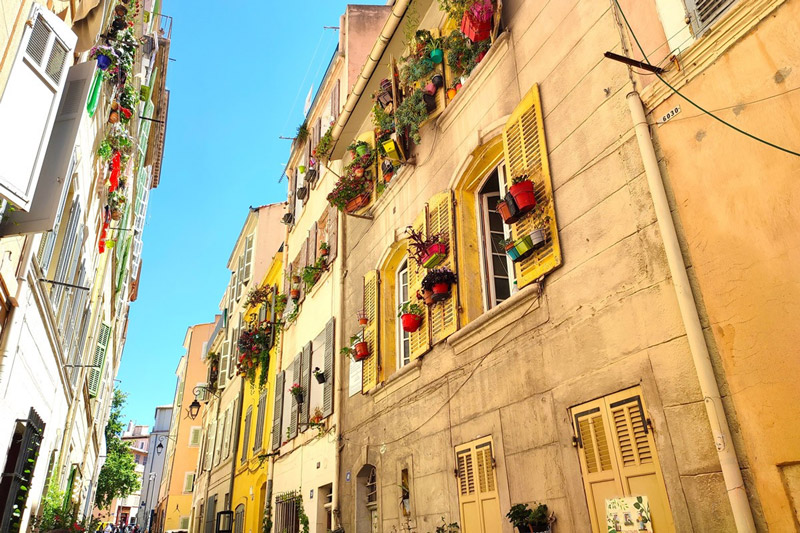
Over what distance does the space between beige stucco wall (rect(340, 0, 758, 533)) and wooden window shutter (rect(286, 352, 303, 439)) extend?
15.1 ft

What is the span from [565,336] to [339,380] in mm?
5922

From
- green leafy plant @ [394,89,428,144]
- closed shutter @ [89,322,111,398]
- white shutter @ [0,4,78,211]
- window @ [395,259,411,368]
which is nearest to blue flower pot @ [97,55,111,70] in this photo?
white shutter @ [0,4,78,211]

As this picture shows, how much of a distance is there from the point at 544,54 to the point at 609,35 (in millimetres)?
1052

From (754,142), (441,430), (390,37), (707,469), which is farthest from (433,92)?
(707,469)

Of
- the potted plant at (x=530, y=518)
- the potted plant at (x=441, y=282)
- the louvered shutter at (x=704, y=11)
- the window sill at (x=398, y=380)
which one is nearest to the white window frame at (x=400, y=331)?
the window sill at (x=398, y=380)

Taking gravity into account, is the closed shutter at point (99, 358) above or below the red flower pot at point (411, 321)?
above

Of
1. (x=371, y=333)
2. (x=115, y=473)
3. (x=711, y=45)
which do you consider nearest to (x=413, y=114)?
(x=371, y=333)

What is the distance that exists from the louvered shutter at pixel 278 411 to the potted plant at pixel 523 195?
9481mm

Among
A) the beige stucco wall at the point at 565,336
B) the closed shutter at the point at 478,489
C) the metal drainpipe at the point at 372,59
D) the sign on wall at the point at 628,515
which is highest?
the metal drainpipe at the point at 372,59

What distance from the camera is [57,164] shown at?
4.88 m

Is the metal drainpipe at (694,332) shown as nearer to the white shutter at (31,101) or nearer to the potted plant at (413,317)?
the potted plant at (413,317)

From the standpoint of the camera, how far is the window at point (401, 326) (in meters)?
8.69

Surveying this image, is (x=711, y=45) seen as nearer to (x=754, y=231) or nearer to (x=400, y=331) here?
(x=754, y=231)

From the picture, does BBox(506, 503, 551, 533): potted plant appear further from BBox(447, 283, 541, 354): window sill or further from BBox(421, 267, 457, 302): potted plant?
BBox(421, 267, 457, 302): potted plant
